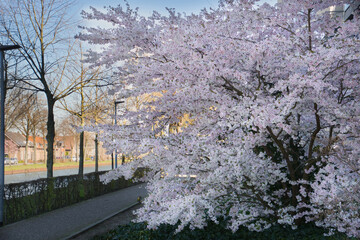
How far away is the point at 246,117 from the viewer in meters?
3.94

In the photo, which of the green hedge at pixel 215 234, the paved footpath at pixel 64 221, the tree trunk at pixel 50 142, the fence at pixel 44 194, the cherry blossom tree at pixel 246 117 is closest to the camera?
the cherry blossom tree at pixel 246 117

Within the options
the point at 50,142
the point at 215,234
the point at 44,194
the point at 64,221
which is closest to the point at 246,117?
the point at 215,234

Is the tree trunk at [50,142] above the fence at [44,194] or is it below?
above

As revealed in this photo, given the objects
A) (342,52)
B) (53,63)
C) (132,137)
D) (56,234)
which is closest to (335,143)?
(342,52)

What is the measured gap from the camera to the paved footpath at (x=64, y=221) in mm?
7582

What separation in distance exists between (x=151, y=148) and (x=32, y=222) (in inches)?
234

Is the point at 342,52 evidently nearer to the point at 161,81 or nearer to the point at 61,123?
the point at 161,81

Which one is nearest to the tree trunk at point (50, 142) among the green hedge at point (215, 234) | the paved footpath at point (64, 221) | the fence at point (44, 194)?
the fence at point (44, 194)

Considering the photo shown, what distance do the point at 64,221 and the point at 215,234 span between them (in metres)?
4.92

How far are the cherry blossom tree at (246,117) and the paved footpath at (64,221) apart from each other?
114 inches

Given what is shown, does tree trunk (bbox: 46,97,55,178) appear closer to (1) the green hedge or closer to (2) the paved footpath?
(2) the paved footpath

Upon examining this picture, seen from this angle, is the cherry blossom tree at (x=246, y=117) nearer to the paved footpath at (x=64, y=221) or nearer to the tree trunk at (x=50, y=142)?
the paved footpath at (x=64, y=221)

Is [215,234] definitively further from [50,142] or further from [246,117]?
[50,142]

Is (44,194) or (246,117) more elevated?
(246,117)
